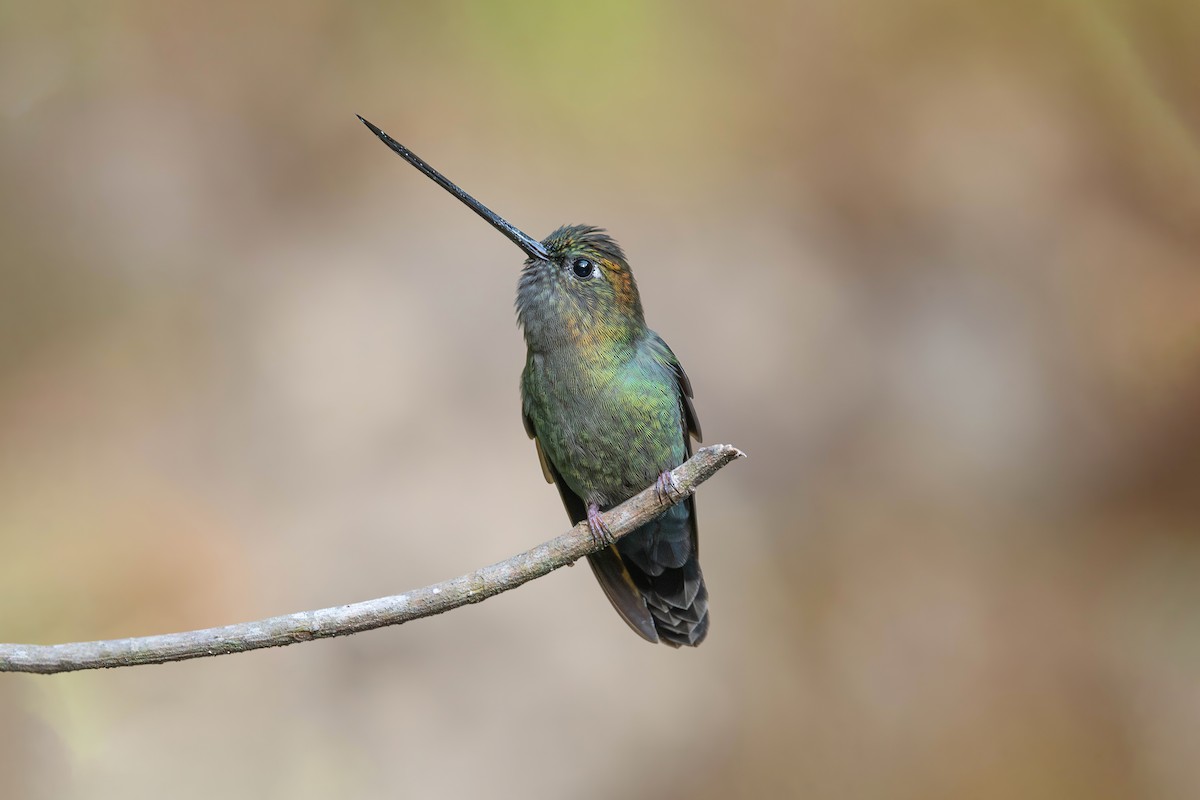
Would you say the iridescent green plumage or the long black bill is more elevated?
the long black bill

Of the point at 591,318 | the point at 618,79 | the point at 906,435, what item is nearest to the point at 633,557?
the point at 591,318

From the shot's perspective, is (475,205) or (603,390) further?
(603,390)

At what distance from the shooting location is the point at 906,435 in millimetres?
4418

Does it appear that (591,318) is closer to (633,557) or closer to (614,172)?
(633,557)

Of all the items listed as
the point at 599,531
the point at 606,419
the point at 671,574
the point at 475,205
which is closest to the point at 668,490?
the point at 599,531

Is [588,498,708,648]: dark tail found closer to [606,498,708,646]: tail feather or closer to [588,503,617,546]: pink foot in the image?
[606,498,708,646]: tail feather

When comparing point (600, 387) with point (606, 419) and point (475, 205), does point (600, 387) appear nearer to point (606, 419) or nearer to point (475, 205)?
point (606, 419)

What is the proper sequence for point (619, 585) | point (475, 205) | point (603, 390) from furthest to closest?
point (619, 585)
point (603, 390)
point (475, 205)

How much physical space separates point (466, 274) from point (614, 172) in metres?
0.88

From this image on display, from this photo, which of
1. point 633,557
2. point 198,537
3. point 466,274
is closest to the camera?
point 633,557

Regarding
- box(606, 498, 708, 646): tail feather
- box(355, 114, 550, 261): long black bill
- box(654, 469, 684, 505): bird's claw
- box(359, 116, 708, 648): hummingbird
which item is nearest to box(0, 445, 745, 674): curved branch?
box(654, 469, 684, 505): bird's claw

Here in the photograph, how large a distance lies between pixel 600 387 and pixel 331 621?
1.05 meters

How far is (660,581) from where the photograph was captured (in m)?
3.19

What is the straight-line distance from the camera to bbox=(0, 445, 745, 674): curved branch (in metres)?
2.00
